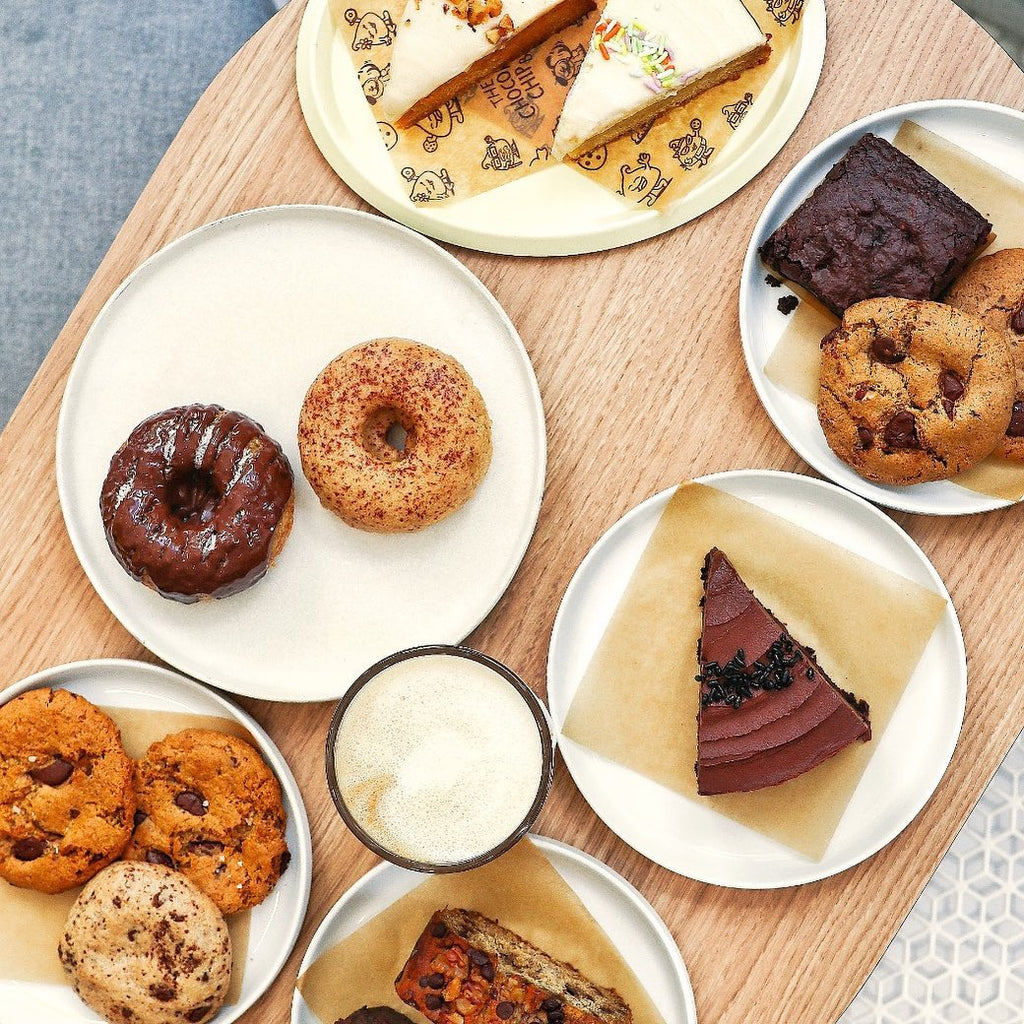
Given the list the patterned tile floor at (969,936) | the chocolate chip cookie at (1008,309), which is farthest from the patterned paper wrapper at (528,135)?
the patterned tile floor at (969,936)

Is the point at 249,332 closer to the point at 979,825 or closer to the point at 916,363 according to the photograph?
the point at 916,363

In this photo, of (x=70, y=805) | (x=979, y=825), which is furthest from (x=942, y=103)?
(x=70, y=805)

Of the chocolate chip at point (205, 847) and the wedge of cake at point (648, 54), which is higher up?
the wedge of cake at point (648, 54)

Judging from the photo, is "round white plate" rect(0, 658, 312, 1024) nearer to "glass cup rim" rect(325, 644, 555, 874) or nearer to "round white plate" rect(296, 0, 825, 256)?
"glass cup rim" rect(325, 644, 555, 874)

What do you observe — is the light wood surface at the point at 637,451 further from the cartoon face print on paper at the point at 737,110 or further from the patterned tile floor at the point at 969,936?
the patterned tile floor at the point at 969,936

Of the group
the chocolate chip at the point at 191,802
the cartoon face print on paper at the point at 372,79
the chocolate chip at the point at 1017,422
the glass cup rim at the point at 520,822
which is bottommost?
the chocolate chip at the point at 191,802
